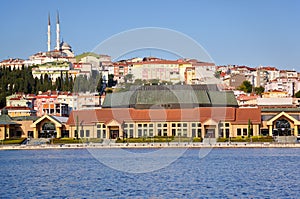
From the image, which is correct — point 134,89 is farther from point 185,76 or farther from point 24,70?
point 24,70

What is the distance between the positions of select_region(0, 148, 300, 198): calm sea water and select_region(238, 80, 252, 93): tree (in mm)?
96510

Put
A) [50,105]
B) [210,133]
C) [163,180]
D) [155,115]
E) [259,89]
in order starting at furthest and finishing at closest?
[259,89], [50,105], [155,115], [210,133], [163,180]

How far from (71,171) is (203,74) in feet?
285

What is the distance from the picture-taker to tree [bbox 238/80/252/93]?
140625mm

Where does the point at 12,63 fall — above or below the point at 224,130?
above

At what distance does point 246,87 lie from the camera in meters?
142

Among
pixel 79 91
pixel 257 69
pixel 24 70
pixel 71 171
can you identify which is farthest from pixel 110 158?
pixel 257 69

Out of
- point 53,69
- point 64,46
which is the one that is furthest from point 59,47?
point 53,69

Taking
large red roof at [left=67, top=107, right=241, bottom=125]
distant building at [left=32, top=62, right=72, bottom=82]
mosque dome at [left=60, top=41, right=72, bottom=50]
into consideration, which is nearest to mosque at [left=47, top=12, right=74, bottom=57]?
mosque dome at [left=60, top=41, right=72, bottom=50]

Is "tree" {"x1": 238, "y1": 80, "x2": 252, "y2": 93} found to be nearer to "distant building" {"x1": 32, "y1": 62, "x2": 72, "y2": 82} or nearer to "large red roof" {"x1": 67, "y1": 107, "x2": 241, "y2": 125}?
"distant building" {"x1": 32, "y1": 62, "x2": 72, "y2": 82}

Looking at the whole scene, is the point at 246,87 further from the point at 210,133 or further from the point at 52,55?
the point at 210,133

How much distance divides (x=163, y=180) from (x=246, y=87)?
112 meters

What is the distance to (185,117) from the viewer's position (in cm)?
7625

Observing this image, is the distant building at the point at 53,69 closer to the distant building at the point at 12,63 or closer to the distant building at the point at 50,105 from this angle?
the distant building at the point at 12,63
